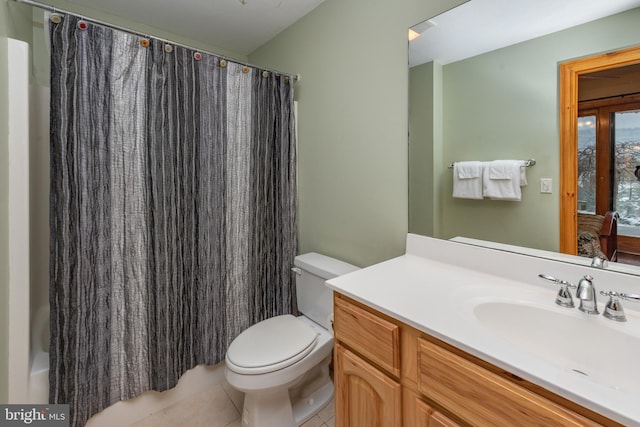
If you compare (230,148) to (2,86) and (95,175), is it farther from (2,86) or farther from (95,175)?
(2,86)

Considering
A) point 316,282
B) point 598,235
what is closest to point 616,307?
point 598,235

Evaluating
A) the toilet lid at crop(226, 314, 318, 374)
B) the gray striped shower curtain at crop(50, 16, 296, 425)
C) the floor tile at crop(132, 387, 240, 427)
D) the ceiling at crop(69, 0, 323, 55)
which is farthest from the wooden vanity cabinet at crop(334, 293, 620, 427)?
the ceiling at crop(69, 0, 323, 55)

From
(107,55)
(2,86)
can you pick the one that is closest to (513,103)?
(107,55)

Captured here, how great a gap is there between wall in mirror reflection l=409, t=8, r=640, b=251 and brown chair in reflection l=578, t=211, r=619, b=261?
67 mm

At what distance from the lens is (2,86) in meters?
1.05

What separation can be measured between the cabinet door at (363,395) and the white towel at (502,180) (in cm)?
81

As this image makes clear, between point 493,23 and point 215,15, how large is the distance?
1643mm

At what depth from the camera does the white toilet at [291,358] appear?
1243mm

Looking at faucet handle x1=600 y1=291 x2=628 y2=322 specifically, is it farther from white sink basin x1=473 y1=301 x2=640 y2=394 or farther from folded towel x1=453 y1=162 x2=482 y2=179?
folded towel x1=453 y1=162 x2=482 y2=179

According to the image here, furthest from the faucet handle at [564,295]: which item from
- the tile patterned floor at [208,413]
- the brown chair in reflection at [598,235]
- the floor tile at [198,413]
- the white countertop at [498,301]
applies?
the floor tile at [198,413]

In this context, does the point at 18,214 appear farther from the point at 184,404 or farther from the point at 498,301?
the point at 498,301

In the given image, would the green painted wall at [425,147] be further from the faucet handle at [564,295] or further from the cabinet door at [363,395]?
the cabinet door at [363,395]

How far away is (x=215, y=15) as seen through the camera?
186cm

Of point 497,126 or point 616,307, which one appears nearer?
point 616,307
